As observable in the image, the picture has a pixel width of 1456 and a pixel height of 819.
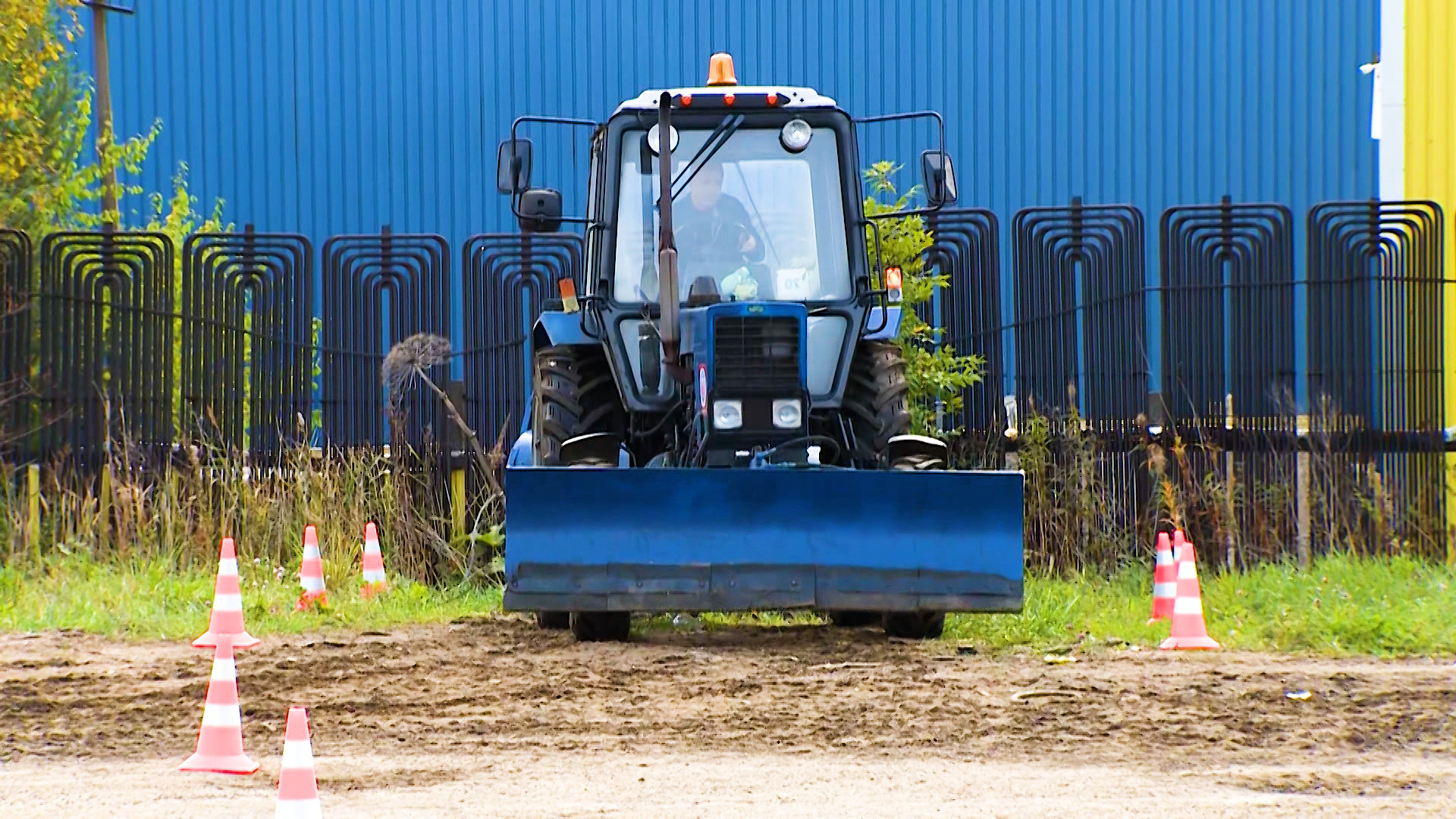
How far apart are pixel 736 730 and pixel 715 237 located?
3.27 metres

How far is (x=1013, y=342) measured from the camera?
1262cm

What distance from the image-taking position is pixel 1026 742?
243 inches

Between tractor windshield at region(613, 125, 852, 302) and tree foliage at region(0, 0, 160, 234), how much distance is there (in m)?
6.73

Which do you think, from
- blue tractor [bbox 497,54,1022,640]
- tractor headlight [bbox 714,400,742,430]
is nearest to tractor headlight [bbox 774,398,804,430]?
blue tractor [bbox 497,54,1022,640]

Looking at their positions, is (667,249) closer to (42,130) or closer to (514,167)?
(514,167)

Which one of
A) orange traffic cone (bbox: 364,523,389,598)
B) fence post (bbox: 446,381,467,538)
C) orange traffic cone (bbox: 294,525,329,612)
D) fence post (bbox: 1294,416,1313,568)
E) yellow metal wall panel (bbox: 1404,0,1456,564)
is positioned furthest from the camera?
yellow metal wall panel (bbox: 1404,0,1456,564)

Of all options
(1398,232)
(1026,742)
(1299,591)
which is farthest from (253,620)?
(1398,232)

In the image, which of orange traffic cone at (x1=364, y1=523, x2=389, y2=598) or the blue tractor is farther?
orange traffic cone at (x1=364, y1=523, x2=389, y2=598)

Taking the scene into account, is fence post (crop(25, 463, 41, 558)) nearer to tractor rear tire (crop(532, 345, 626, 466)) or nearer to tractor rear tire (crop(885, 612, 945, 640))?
tractor rear tire (crop(532, 345, 626, 466))

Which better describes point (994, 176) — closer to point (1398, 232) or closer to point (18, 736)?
point (1398, 232)

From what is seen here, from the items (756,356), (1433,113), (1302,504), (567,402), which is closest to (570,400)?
(567,402)

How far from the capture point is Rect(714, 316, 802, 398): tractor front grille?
27.8 ft

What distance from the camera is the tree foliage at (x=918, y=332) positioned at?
1188 cm

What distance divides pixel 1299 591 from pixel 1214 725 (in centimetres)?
358
